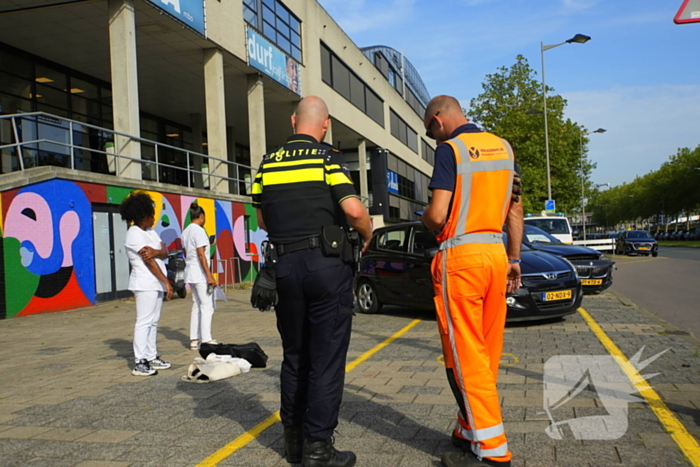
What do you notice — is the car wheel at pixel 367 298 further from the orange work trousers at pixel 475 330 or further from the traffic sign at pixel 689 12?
the orange work trousers at pixel 475 330

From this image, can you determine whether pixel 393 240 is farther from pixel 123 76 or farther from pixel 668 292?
pixel 123 76

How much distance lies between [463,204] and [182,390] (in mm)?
3465

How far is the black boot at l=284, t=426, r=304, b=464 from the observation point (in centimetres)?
354

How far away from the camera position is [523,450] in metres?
3.63

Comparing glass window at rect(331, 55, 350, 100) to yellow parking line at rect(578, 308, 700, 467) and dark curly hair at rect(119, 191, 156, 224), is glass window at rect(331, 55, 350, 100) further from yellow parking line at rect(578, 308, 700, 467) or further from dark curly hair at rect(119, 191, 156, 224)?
yellow parking line at rect(578, 308, 700, 467)

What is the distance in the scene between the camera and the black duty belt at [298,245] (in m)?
3.40

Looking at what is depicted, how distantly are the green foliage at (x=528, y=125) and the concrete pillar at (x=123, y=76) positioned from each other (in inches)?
1212

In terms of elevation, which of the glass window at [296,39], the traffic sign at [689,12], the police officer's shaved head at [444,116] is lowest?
the police officer's shaved head at [444,116]

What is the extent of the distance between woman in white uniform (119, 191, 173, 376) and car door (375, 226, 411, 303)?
486 cm

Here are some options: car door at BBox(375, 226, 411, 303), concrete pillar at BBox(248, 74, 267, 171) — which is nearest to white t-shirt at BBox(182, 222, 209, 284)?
car door at BBox(375, 226, 411, 303)

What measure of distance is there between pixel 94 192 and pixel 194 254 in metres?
7.49

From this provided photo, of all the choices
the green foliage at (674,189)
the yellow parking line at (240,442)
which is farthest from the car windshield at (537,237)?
the green foliage at (674,189)

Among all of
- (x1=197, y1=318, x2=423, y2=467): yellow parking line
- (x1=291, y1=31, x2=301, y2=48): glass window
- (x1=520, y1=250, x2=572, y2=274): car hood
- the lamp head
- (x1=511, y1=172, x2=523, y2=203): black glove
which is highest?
the lamp head

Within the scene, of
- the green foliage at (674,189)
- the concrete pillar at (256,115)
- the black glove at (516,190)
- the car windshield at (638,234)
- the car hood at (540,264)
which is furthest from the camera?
the green foliage at (674,189)
